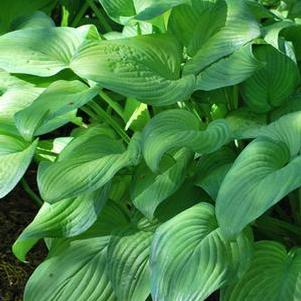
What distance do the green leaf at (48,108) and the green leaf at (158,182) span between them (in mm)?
Result: 223

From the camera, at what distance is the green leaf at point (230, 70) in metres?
1.73

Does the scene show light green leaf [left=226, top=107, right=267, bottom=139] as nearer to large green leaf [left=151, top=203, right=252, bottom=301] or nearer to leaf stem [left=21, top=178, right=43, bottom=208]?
large green leaf [left=151, top=203, right=252, bottom=301]

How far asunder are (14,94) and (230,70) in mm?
623

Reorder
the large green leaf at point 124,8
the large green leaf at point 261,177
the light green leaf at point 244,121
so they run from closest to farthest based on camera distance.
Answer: the large green leaf at point 261,177 < the light green leaf at point 244,121 < the large green leaf at point 124,8

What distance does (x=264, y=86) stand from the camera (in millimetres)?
1869

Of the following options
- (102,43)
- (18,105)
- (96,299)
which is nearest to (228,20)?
(102,43)

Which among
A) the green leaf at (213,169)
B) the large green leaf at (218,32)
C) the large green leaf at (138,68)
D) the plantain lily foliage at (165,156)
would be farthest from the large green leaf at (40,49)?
the green leaf at (213,169)

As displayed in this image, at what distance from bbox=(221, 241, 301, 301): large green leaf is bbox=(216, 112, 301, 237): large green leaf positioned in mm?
191

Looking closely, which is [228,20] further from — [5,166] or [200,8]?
[5,166]

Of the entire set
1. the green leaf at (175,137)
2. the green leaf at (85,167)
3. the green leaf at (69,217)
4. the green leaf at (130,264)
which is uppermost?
the green leaf at (175,137)

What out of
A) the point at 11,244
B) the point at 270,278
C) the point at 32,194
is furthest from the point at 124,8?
the point at 270,278

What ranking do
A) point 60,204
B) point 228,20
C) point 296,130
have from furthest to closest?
point 228,20 < point 60,204 < point 296,130

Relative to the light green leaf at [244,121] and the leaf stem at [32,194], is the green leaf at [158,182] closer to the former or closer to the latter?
the light green leaf at [244,121]

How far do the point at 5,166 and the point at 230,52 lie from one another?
0.62 meters
